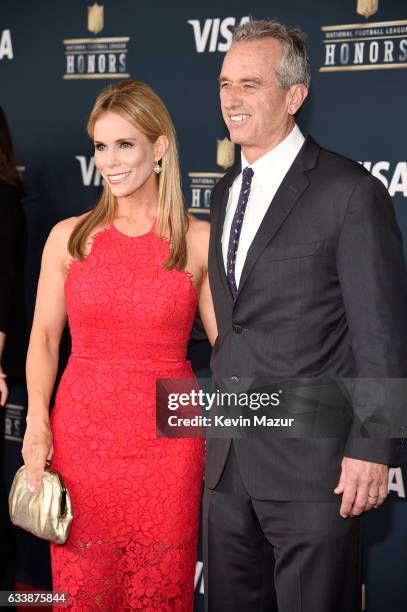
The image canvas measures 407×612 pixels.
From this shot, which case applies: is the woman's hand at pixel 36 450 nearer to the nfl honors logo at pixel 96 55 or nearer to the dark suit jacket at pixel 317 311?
the dark suit jacket at pixel 317 311

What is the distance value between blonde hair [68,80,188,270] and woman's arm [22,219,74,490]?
0.19 ft

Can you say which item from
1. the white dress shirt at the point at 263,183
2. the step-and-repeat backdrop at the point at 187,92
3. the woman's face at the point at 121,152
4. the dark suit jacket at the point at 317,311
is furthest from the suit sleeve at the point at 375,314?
the step-and-repeat backdrop at the point at 187,92

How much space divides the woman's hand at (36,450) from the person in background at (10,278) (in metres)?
0.66

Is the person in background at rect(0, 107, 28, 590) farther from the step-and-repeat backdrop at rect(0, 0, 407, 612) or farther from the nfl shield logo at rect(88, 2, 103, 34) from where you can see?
the nfl shield logo at rect(88, 2, 103, 34)

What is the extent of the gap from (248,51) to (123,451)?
3.98 feet

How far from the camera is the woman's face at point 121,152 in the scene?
8.57 feet

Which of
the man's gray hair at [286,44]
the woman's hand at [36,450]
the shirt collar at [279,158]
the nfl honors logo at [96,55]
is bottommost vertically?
the woman's hand at [36,450]

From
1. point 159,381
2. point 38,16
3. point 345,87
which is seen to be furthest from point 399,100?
point 38,16

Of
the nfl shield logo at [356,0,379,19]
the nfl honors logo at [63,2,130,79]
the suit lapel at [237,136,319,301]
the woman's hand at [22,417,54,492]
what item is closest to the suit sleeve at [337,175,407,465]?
the suit lapel at [237,136,319,301]

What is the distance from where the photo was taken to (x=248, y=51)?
2.32 m

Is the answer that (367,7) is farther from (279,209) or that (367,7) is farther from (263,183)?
(279,209)

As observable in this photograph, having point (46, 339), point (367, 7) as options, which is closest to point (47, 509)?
point (46, 339)

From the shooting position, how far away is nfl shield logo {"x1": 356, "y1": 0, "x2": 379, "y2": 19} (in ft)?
10.4

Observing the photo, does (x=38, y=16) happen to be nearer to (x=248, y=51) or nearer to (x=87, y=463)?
(x=248, y=51)
